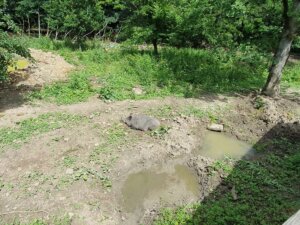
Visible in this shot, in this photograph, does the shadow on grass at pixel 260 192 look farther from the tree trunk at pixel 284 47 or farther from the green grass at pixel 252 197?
→ the tree trunk at pixel 284 47

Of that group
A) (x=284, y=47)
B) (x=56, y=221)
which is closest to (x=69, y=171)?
(x=56, y=221)

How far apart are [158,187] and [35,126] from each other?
2.97 meters

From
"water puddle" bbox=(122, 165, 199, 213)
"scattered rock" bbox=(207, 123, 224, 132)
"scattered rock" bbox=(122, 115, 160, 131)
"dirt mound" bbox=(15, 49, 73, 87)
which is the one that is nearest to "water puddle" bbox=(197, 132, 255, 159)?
"scattered rock" bbox=(207, 123, 224, 132)

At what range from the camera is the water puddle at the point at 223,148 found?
6551mm

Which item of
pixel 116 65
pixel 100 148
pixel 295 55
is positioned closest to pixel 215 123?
pixel 100 148

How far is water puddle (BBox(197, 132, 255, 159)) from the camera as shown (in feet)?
21.5

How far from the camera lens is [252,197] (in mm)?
5234

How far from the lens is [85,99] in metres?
8.18

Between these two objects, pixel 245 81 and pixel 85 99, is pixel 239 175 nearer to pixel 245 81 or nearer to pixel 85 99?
pixel 85 99

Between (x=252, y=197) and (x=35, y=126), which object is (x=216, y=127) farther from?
(x=35, y=126)

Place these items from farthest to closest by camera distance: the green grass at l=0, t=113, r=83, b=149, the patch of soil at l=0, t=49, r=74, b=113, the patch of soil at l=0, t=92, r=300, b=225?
the patch of soil at l=0, t=49, r=74, b=113 → the green grass at l=0, t=113, r=83, b=149 → the patch of soil at l=0, t=92, r=300, b=225

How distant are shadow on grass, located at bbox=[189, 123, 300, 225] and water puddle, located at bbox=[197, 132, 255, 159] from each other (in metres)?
0.24

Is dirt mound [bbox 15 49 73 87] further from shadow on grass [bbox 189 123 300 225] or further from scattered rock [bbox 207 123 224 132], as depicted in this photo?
shadow on grass [bbox 189 123 300 225]

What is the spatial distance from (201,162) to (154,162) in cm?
87
